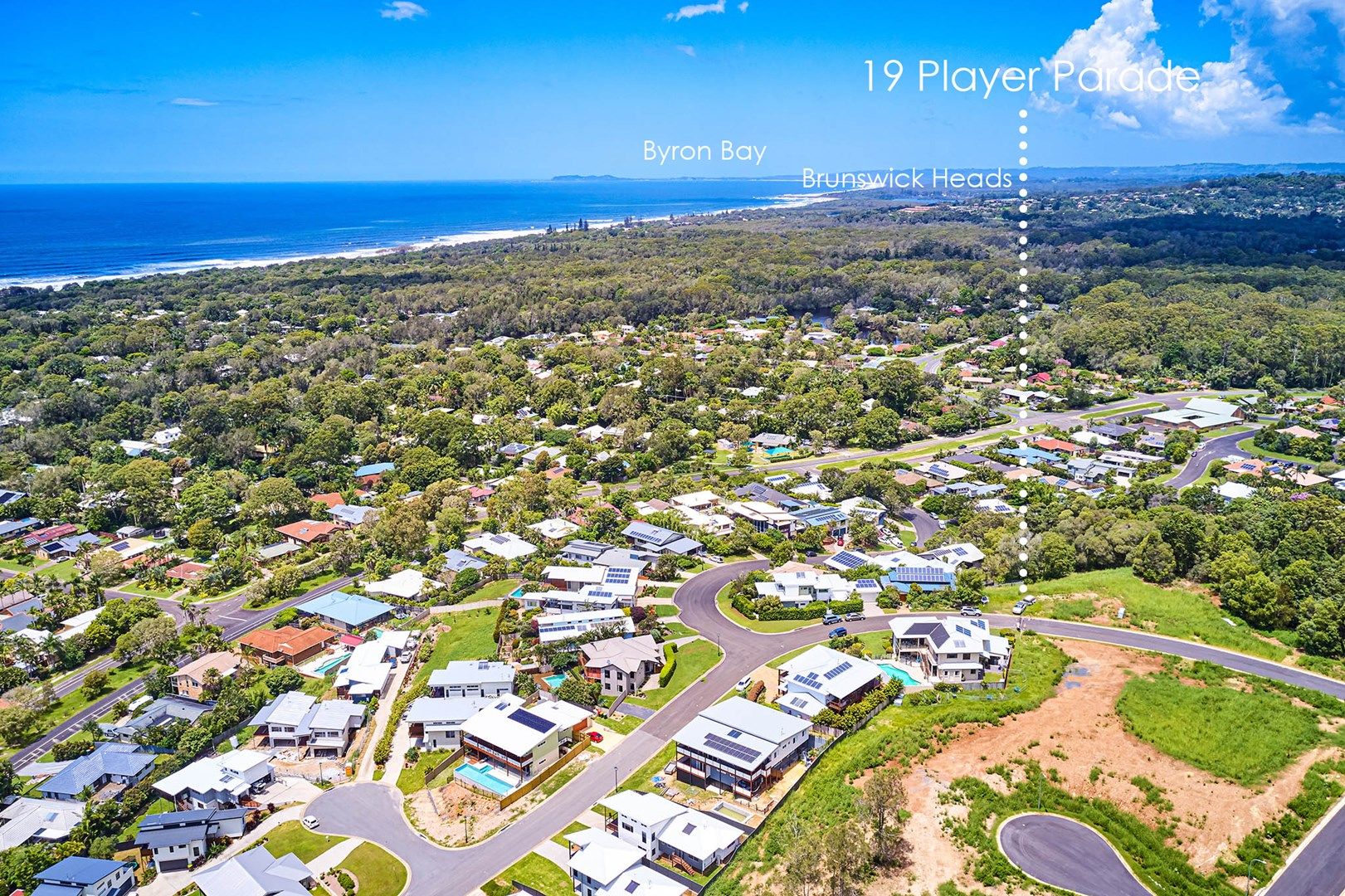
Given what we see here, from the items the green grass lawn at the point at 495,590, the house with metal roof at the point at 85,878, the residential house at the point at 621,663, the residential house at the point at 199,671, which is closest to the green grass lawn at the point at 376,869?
the house with metal roof at the point at 85,878

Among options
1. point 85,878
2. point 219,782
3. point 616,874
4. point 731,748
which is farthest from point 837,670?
point 85,878

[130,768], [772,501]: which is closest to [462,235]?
[772,501]

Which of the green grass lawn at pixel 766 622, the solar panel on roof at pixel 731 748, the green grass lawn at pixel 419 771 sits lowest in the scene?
the green grass lawn at pixel 419 771

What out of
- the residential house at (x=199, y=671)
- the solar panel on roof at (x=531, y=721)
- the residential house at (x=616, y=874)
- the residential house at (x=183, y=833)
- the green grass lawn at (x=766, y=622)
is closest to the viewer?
the residential house at (x=616, y=874)

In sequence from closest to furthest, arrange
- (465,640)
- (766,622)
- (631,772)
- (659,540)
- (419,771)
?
(631,772) → (419,771) → (465,640) → (766,622) → (659,540)

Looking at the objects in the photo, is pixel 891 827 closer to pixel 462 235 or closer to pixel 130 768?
pixel 130 768

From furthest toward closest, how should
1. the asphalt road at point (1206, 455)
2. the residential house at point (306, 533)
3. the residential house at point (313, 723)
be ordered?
1. the asphalt road at point (1206, 455)
2. the residential house at point (306, 533)
3. the residential house at point (313, 723)

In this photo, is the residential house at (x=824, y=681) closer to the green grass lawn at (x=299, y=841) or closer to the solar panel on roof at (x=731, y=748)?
the solar panel on roof at (x=731, y=748)

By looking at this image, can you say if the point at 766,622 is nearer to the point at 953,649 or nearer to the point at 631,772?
the point at 953,649
